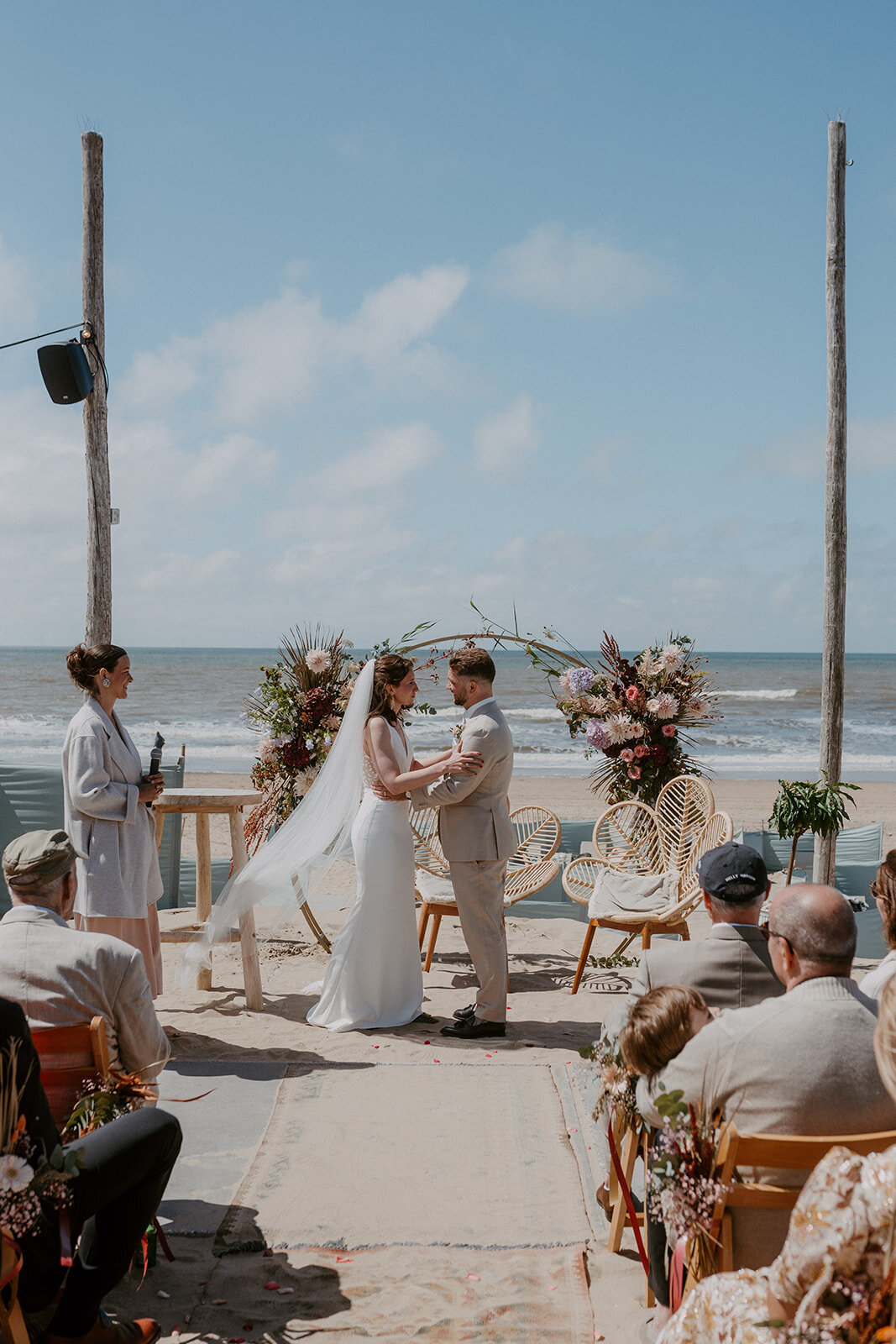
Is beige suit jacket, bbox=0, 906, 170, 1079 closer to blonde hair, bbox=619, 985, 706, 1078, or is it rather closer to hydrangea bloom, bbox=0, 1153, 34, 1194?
hydrangea bloom, bbox=0, 1153, 34, 1194

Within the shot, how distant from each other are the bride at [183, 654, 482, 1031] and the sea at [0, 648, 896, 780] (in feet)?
28.4

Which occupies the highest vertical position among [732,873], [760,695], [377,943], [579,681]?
[579,681]

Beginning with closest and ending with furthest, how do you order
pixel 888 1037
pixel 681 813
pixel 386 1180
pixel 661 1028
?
pixel 888 1037, pixel 661 1028, pixel 386 1180, pixel 681 813

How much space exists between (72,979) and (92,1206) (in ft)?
1.93

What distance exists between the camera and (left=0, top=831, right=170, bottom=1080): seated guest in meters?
2.78

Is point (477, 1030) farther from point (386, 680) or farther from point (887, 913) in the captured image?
point (887, 913)

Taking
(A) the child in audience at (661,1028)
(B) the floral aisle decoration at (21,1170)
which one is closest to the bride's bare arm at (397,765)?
(A) the child in audience at (661,1028)

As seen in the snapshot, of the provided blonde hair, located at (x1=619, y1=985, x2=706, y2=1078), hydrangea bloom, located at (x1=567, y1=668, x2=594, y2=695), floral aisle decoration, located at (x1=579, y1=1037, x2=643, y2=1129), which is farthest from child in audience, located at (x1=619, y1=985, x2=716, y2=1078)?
hydrangea bloom, located at (x1=567, y1=668, x2=594, y2=695)

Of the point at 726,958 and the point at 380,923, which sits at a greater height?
the point at 726,958

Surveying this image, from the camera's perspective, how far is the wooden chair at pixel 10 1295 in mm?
2068

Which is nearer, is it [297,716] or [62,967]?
[62,967]

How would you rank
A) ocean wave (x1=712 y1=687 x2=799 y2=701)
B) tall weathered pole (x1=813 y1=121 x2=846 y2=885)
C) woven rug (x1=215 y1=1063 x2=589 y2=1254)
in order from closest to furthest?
1. woven rug (x1=215 y1=1063 x2=589 y2=1254)
2. tall weathered pole (x1=813 y1=121 x2=846 y2=885)
3. ocean wave (x1=712 y1=687 x2=799 y2=701)

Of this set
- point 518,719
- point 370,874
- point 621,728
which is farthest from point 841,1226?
point 518,719

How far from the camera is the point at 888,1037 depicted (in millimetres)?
1568
